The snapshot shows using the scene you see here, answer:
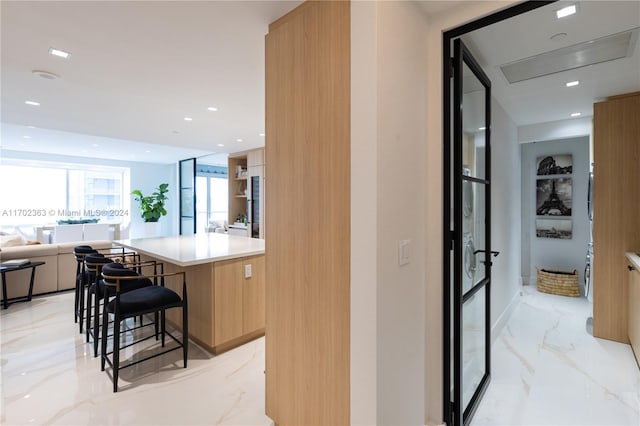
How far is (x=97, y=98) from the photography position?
3.27 m

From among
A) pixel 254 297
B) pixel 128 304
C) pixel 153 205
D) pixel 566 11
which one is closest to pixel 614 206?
pixel 566 11

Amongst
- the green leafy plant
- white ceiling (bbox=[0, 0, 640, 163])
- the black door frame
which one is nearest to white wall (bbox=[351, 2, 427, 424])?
the black door frame

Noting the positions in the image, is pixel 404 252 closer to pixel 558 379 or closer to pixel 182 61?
pixel 558 379

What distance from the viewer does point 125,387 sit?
2.30 metres

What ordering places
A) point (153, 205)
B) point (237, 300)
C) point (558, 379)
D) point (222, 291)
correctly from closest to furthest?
point (558, 379) < point (222, 291) < point (237, 300) < point (153, 205)

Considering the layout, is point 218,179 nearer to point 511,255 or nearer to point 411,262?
point 511,255

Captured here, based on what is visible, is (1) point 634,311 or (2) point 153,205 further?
(2) point 153,205

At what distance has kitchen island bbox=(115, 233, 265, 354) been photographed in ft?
8.95

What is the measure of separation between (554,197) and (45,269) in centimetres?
802

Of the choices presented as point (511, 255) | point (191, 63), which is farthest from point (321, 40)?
point (511, 255)

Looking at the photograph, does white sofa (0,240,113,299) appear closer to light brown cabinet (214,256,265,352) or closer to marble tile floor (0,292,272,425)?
marble tile floor (0,292,272,425)

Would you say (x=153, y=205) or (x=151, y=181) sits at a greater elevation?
(x=151, y=181)

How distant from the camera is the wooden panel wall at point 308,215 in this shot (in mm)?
1462

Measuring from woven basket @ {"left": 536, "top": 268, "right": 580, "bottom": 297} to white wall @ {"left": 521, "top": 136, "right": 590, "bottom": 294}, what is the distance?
288 mm
